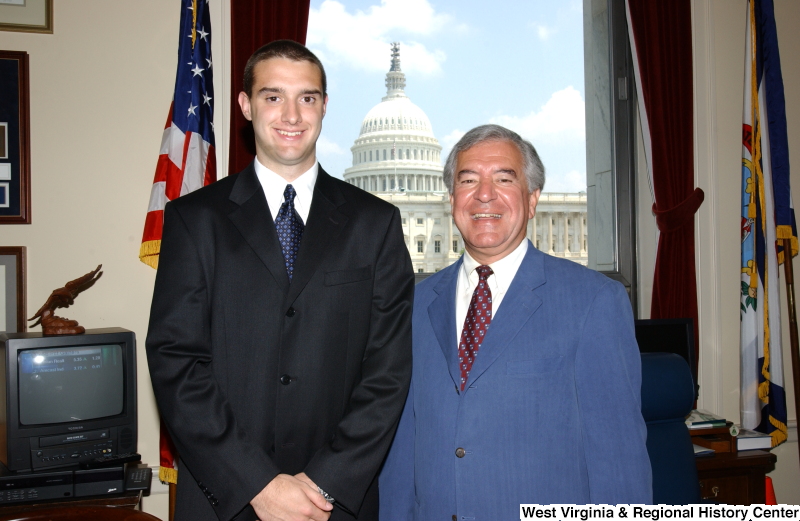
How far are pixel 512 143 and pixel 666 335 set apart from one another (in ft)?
6.15

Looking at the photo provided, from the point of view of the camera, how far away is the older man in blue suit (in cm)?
141

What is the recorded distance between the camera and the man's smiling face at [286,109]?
147 cm

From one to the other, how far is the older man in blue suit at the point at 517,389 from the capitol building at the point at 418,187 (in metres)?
1.70

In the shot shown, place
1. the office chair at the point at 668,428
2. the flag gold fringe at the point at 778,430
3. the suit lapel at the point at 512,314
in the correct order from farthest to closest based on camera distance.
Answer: the flag gold fringe at the point at 778,430, the office chair at the point at 668,428, the suit lapel at the point at 512,314

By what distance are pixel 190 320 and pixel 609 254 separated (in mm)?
2795

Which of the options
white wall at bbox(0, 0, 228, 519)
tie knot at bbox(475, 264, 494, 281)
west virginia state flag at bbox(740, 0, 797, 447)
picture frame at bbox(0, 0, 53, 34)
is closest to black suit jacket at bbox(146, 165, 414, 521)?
tie knot at bbox(475, 264, 494, 281)

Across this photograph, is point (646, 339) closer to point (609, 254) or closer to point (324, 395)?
point (609, 254)

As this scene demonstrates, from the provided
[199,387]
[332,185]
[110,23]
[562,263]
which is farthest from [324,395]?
[110,23]

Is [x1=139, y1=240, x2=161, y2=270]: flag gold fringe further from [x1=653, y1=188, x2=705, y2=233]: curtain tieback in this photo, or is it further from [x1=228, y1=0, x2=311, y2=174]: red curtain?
[x1=653, y1=188, x2=705, y2=233]: curtain tieback

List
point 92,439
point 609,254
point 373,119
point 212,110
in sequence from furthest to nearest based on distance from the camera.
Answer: point 609,254 → point 373,119 → point 212,110 → point 92,439

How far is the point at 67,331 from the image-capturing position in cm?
232

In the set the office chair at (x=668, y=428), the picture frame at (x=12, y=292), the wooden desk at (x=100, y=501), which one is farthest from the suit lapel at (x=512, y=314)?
the picture frame at (x=12, y=292)

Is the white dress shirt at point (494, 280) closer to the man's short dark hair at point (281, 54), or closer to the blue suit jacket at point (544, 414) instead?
the blue suit jacket at point (544, 414)

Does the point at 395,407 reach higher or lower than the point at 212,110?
lower
